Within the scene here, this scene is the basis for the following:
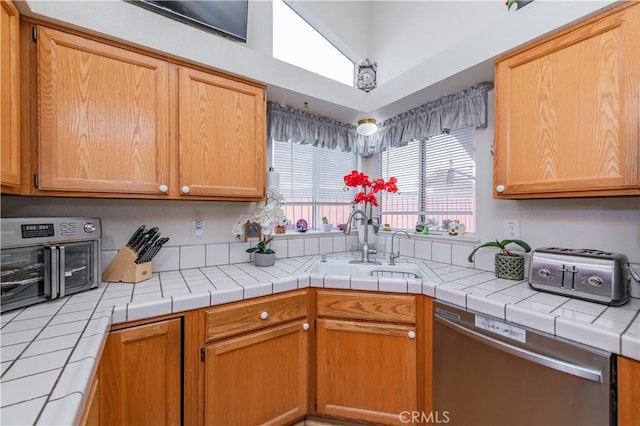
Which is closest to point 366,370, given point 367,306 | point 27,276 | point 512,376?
point 367,306

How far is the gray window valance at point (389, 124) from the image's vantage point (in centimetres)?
173

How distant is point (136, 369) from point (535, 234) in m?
2.04

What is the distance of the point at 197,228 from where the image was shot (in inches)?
69.4

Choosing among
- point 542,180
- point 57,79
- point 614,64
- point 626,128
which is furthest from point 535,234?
point 57,79

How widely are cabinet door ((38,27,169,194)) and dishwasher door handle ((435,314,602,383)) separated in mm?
1633

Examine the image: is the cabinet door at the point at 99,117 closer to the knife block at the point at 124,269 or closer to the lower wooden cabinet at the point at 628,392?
the knife block at the point at 124,269

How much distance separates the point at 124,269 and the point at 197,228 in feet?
1.59

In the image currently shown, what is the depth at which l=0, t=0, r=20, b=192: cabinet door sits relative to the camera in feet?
3.24

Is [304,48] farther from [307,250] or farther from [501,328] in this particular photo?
[501,328]

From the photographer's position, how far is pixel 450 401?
1.26 m

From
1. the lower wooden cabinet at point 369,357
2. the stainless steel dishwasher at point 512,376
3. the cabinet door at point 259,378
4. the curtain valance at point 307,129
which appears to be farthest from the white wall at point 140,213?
the stainless steel dishwasher at point 512,376

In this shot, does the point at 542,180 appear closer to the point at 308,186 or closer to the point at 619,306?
the point at 619,306

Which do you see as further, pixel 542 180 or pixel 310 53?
pixel 310 53

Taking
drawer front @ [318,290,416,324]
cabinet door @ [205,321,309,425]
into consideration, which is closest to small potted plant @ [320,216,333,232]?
drawer front @ [318,290,416,324]
